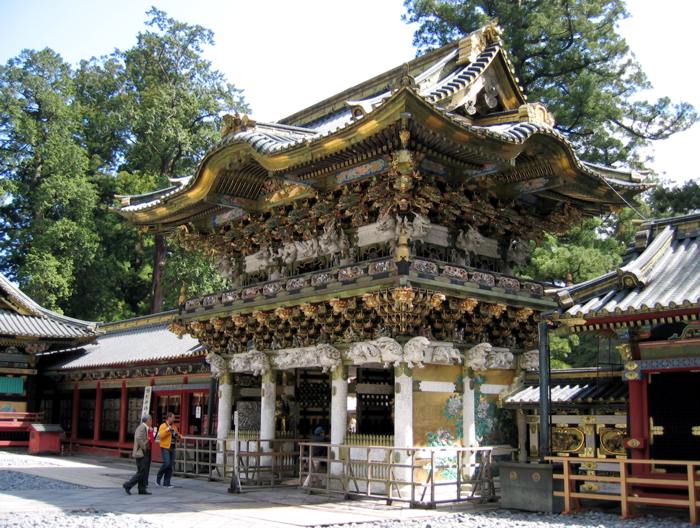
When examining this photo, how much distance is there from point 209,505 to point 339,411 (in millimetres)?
3545

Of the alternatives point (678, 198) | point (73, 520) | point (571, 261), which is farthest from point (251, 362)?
point (678, 198)

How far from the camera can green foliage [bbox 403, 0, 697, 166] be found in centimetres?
2922

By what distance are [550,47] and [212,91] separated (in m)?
22.2

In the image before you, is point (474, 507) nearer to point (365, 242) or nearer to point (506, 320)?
point (506, 320)

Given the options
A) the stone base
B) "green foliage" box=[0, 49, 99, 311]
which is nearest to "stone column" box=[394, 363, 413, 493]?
the stone base

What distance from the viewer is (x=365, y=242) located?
16594 millimetres

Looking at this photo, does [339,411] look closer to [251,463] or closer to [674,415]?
[251,463]

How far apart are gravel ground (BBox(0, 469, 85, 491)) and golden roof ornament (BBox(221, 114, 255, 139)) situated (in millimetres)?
8442

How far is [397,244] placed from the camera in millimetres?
15117

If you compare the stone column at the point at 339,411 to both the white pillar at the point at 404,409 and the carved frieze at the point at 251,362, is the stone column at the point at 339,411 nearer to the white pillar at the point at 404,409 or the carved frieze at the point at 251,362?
the white pillar at the point at 404,409

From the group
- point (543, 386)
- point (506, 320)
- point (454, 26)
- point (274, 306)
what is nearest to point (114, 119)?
point (454, 26)

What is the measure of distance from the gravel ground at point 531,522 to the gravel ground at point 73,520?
9.72ft

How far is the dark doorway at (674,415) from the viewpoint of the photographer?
41.5 ft

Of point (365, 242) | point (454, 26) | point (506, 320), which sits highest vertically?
point (454, 26)
